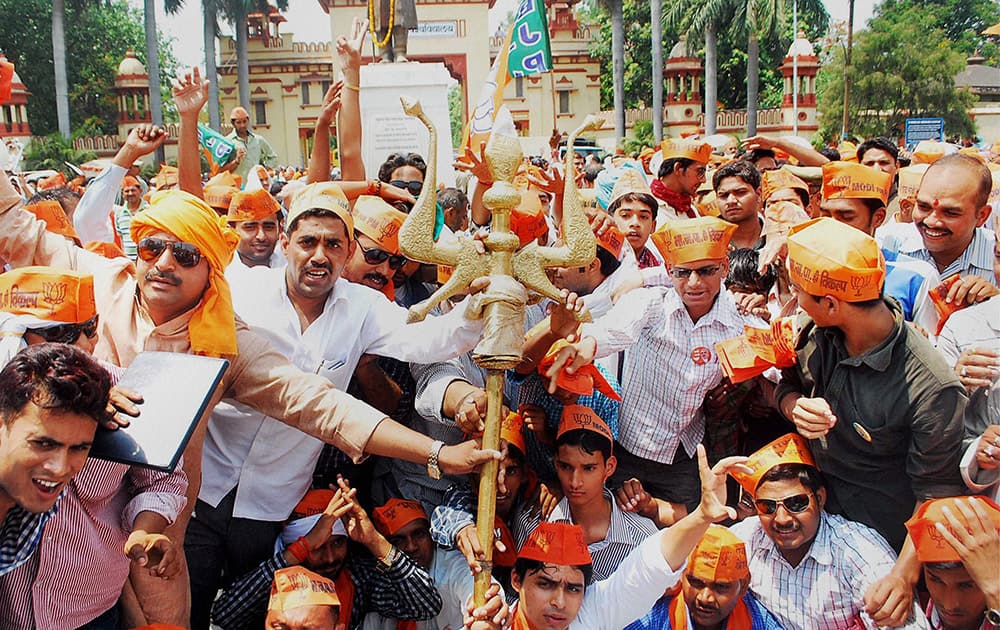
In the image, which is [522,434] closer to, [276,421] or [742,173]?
[276,421]

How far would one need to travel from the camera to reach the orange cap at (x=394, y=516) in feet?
10.8

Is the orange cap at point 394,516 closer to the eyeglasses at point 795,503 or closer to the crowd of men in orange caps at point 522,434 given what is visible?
the crowd of men in orange caps at point 522,434

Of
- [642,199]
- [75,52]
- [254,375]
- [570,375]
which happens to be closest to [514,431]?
[570,375]

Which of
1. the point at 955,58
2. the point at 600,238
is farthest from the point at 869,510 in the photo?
the point at 955,58

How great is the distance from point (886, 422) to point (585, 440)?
1056mm

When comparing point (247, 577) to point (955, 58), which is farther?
point (955, 58)

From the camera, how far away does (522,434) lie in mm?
3402

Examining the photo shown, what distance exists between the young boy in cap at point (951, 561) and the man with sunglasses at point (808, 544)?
0.20 meters

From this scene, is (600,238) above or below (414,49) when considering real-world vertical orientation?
below

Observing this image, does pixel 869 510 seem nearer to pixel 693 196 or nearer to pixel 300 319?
pixel 300 319

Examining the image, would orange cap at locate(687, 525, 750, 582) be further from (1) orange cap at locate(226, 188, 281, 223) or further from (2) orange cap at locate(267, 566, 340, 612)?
(1) orange cap at locate(226, 188, 281, 223)

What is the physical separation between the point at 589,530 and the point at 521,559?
0.37 m

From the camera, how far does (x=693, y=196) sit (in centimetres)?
562

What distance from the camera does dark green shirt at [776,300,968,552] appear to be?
259 cm
